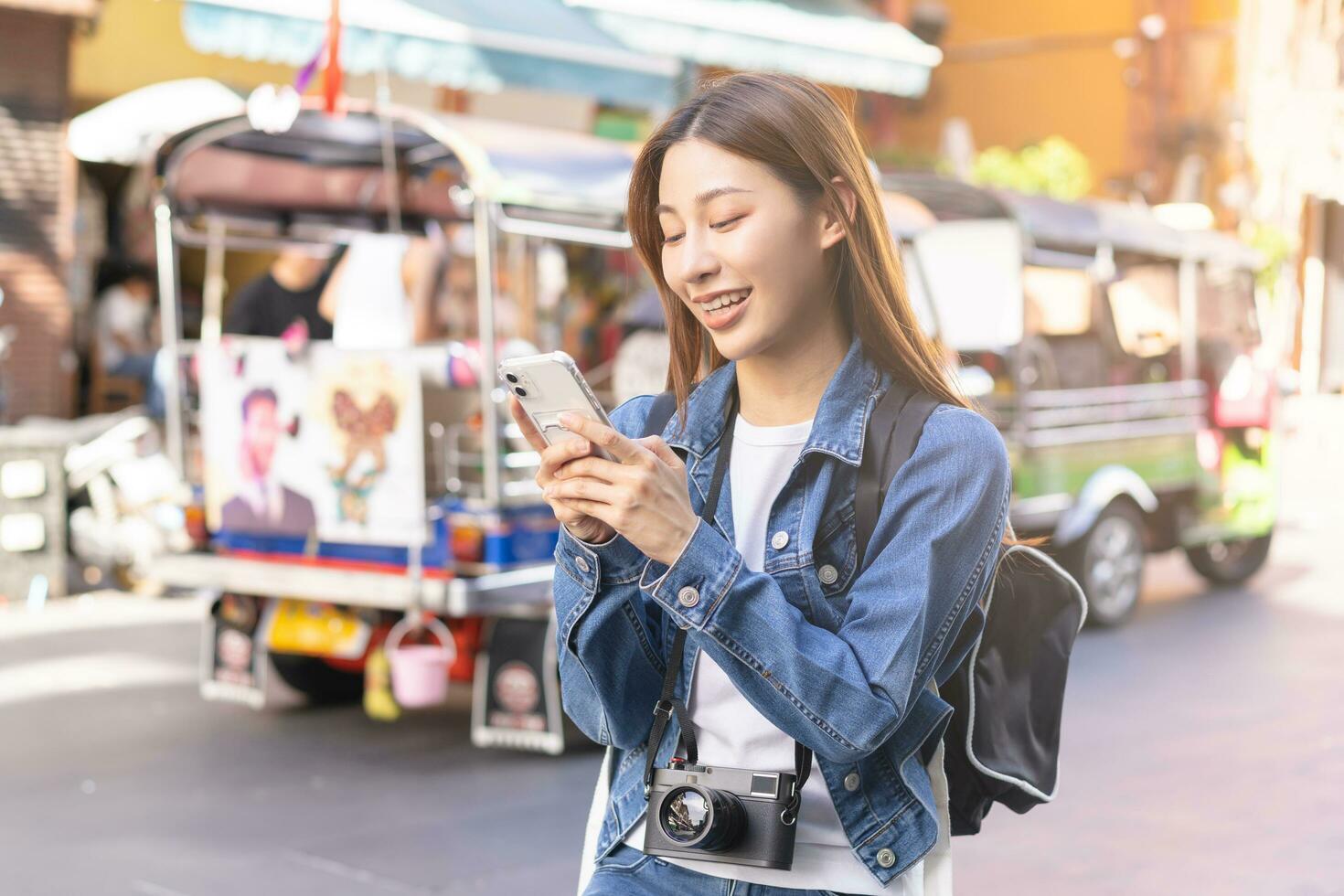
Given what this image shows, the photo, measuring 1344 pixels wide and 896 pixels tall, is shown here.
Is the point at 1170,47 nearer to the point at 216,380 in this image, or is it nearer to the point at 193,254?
the point at 193,254

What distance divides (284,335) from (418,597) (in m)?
2.12

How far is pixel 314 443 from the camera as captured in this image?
22.3 feet

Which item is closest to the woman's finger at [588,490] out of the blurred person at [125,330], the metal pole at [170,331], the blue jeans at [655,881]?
the blue jeans at [655,881]

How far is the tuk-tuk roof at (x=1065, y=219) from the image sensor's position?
32.8ft

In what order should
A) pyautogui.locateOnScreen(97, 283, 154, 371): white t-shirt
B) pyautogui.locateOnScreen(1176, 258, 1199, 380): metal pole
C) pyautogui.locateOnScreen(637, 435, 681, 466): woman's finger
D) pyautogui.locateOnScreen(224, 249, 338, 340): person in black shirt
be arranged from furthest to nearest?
pyautogui.locateOnScreen(97, 283, 154, 371): white t-shirt < pyautogui.locateOnScreen(1176, 258, 1199, 380): metal pole < pyautogui.locateOnScreen(224, 249, 338, 340): person in black shirt < pyautogui.locateOnScreen(637, 435, 681, 466): woman's finger

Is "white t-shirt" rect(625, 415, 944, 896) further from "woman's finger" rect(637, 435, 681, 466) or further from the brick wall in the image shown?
the brick wall

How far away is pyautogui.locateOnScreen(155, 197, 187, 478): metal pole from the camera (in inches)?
298

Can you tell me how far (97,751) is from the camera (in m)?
6.85

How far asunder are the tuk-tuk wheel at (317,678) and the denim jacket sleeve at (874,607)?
6.07 metres

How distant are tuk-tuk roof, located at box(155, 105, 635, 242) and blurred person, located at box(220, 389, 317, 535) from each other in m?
1.22

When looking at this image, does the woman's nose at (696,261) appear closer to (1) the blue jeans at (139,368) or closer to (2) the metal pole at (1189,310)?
(2) the metal pole at (1189,310)

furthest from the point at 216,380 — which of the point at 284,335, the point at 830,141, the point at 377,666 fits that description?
the point at 830,141

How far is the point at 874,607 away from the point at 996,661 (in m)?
0.56

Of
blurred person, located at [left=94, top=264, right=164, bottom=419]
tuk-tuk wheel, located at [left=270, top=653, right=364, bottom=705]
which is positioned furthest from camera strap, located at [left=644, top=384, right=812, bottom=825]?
blurred person, located at [left=94, top=264, right=164, bottom=419]
